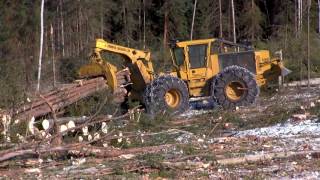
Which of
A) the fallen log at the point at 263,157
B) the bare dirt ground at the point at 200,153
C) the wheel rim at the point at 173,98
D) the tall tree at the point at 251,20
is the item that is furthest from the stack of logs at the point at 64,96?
the tall tree at the point at 251,20

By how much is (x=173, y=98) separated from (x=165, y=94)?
0.45m

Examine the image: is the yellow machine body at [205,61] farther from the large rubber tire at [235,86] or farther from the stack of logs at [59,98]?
the stack of logs at [59,98]

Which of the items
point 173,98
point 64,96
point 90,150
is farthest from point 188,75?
point 90,150

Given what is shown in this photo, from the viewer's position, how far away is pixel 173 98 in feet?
60.2

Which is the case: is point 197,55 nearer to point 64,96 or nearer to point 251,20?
point 64,96

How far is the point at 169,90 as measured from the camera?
18078mm

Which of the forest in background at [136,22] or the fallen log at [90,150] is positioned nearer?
the fallen log at [90,150]

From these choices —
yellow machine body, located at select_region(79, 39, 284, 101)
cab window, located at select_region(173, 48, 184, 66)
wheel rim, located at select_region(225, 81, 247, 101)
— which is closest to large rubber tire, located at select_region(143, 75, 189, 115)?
yellow machine body, located at select_region(79, 39, 284, 101)

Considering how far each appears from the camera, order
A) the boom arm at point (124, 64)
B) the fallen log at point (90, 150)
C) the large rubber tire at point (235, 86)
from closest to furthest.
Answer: the fallen log at point (90, 150), the boom arm at point (124, 64), the large rubber tire at point (235, 86)

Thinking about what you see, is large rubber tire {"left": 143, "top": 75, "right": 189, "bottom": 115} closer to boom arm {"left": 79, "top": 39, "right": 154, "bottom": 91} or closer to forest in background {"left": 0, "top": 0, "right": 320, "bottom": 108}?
boom arm {"left": 79, "top": 39, "right": 154, "bottom": 91}

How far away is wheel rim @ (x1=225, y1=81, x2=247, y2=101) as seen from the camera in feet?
61.4

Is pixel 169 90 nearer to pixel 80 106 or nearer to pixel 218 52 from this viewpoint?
pixel 218 52

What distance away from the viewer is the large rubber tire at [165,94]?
57.6 feet

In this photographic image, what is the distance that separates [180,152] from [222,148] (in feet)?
2.42
